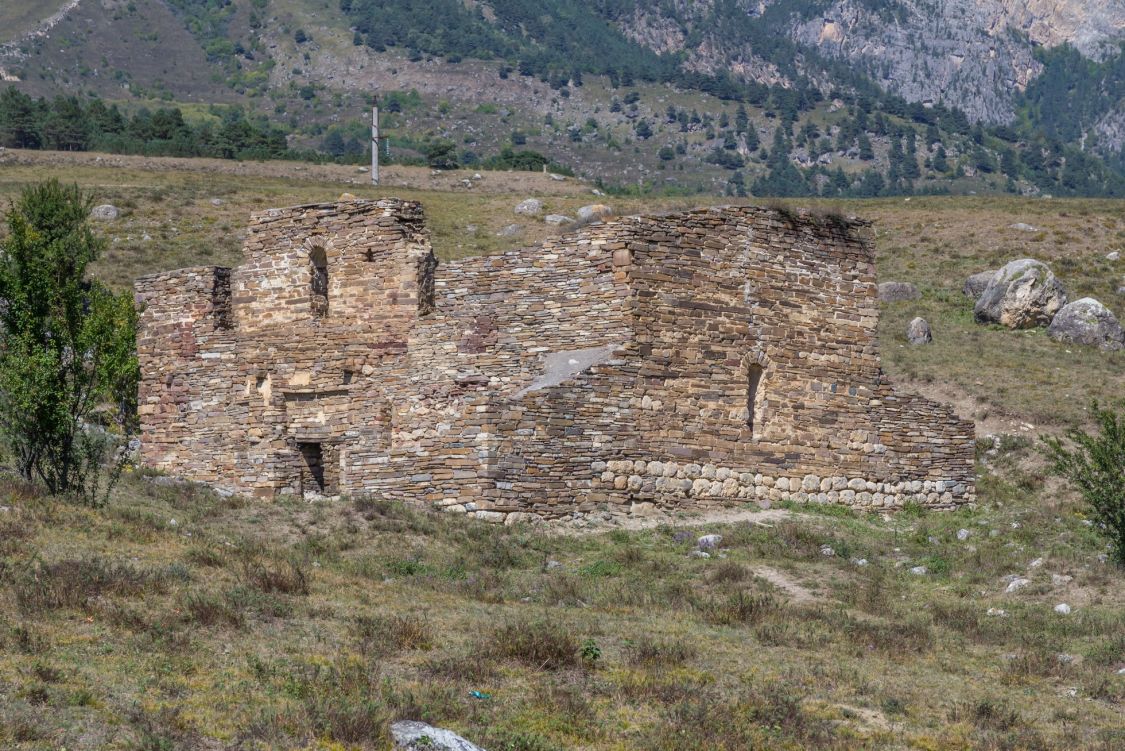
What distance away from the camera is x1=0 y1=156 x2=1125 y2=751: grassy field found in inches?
385

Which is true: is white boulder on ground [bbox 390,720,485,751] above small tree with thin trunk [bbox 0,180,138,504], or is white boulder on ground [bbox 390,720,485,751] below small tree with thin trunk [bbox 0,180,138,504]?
below

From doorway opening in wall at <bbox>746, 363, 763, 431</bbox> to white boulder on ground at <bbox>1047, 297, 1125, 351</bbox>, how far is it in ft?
65.3

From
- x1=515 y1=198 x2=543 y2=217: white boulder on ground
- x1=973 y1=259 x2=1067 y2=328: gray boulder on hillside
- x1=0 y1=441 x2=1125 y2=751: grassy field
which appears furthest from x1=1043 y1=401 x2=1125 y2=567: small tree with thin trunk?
x1=515 y1=198 x2=543 y2=217: white boulder on ground

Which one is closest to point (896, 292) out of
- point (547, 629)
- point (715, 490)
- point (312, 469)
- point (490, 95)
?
point (715, 490)

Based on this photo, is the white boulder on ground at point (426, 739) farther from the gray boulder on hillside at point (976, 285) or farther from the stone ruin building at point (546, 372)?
the gray boulder on hillside at point (976, 285)

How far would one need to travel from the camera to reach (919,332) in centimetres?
3819

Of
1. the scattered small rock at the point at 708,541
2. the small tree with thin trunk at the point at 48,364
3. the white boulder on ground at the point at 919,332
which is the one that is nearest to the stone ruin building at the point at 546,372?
the scattered small rock at the point at 708,541

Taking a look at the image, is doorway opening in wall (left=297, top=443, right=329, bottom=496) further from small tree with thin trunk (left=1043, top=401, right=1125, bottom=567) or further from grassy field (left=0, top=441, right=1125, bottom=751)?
small tree with thin trunk (left=1043, top=401, right=1125, bottom=567)

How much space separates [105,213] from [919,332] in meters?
31.5

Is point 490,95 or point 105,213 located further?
point 490,95

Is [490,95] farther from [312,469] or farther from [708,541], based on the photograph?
[708,541]

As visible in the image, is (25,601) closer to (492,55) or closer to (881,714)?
(881,714)

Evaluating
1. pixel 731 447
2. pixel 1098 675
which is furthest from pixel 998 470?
pixel 1098 675

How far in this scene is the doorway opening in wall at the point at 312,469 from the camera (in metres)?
21.2
